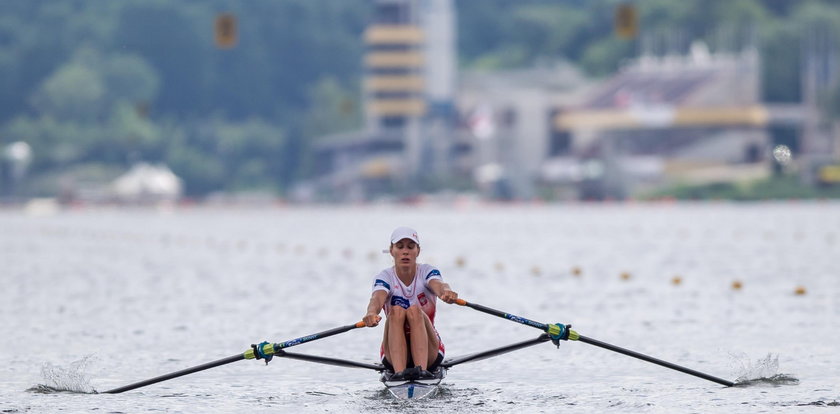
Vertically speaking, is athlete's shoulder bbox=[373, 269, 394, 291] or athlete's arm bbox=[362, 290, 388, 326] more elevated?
athlete's shoulder bbox=[373, 269, 394, 291]

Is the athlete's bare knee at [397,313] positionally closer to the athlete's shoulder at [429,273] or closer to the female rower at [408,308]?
the female rower at [408,308]

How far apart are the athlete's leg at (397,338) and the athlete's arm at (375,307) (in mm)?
153

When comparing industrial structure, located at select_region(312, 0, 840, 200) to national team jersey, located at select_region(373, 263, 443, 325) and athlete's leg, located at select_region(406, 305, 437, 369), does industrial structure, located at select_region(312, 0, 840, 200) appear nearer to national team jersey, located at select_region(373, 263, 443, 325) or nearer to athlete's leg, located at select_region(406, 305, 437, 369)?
national team jersey, located at select_region(373, 263, 443, 325)

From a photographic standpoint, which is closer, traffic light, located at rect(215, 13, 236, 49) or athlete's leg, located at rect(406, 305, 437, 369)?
athlete's leg, located at rect(406, 305, 437, 369)

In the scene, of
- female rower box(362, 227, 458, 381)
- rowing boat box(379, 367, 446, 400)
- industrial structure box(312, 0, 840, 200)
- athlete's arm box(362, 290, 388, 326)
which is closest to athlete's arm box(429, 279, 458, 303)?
female rower box(362, 227, 458, 381)

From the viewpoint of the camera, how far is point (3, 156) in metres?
193

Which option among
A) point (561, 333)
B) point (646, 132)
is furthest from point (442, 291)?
point (646, 132)

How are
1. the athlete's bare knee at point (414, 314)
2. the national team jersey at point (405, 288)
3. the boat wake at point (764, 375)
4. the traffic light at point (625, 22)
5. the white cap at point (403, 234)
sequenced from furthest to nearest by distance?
1. the traffic light at point (625, 22)
2. the boat wake at point (764, 375)
3. the national team jersey at point (405, 288)
4. the athlete's bare knee at point (414, 314)
5. the white cap at point (403, 234)

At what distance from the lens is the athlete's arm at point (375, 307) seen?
19.0 m

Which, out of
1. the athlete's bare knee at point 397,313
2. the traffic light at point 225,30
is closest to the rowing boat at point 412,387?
the athlete's bare knee at point 397,313

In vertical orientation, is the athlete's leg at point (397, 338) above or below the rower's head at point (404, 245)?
below

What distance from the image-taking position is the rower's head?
1922 centimetres

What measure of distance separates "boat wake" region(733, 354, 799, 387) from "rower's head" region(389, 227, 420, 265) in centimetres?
395

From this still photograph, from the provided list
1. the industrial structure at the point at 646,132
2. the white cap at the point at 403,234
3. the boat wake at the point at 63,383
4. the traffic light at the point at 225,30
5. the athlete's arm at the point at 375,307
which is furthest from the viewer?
the industrial structure at the point at 646,132
